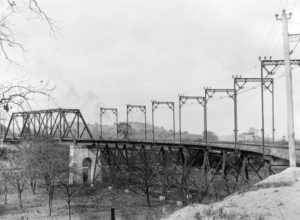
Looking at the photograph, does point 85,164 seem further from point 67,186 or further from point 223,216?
point 223,216

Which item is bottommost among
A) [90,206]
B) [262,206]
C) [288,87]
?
[90,206]

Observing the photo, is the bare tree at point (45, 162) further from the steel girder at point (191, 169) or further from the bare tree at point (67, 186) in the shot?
the steel girder at point (191, 169)

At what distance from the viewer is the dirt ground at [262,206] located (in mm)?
9594

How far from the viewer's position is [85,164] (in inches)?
2494

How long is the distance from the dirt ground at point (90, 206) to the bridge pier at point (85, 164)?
6919 millimetres

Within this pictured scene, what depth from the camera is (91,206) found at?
42.3 meters

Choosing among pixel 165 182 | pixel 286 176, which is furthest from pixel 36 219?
pixel 286 176

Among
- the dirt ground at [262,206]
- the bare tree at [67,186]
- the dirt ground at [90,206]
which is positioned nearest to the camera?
the dirt ground at [262,206]

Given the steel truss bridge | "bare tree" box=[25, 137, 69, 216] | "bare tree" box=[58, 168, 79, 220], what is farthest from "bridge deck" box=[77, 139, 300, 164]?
"bare tree" box=[25, 137, 69, 216]

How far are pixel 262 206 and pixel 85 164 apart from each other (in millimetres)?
54149

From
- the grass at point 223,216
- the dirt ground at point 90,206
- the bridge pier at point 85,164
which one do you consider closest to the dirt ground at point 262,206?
the grass at point 223,216

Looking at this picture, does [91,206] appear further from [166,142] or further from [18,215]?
[166,142]

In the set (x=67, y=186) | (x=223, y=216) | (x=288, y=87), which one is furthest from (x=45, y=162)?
(x=223, y=216)

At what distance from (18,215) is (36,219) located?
2811 millimetres
